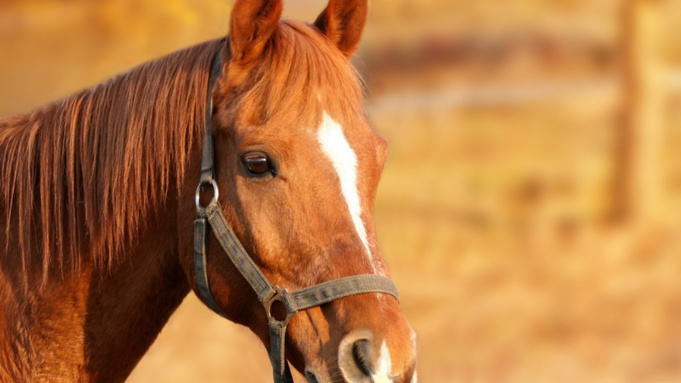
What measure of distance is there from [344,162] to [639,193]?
29.3ft

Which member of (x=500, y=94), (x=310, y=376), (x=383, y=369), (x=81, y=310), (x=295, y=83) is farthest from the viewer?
(x=500, y=94)

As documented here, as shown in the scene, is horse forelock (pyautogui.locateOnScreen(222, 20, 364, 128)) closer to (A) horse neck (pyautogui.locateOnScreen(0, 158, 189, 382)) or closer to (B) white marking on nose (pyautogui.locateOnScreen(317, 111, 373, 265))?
(B) white marking on nose (pyautogui.locateOnScreen(317, 111, 373, 265))

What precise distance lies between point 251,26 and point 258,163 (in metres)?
0.35

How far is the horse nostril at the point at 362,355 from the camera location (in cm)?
168

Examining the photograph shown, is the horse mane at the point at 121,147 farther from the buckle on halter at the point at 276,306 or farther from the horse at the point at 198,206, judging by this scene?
the buckle on halter at the point at 276,306

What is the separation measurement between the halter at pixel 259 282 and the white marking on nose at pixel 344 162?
9cm

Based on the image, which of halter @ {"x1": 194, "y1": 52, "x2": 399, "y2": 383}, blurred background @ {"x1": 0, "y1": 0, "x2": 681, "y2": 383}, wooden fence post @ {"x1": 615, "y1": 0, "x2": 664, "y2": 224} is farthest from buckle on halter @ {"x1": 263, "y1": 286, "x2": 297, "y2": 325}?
wooden fence post @ {"x1": 615, "y1": 0, "x2": 664, "y2": 224}

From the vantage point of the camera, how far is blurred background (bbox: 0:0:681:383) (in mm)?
7516

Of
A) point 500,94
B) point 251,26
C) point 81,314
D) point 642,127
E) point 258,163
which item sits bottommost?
point 500,94

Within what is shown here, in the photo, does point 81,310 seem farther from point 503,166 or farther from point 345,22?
point 503,166

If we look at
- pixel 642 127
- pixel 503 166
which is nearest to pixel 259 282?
pixel 642 127

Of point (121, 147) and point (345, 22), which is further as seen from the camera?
point (345, 22)

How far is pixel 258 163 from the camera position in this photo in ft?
5.94

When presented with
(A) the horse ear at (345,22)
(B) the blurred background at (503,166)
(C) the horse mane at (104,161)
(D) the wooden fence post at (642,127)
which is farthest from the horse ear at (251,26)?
(D) the wooden fence post at (642,127)
